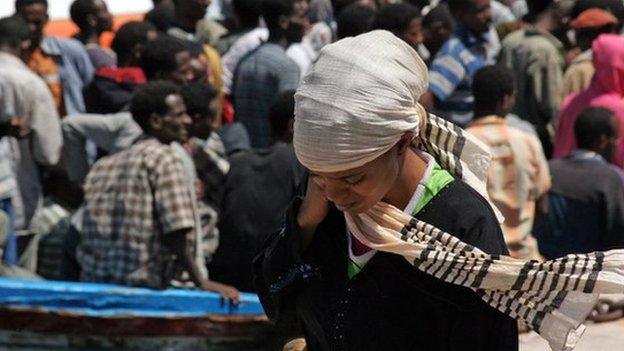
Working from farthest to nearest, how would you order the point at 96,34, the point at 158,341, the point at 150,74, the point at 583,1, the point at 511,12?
the point at 511,12, the point at 96,34, the point at 583,1, the point at 150,74, the point at 158,341

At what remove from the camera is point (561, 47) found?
933 centimetres

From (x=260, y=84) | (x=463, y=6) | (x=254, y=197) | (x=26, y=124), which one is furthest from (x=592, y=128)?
(x=26, y=124)

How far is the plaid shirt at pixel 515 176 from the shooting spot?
677 centimetres

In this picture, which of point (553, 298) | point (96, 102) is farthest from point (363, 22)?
point (553, 298)

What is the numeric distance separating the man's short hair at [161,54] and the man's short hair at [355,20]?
1.89m

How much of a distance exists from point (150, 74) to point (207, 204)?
3.24 ft

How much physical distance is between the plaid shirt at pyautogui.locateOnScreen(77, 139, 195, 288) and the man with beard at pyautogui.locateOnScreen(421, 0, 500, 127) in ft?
6.67

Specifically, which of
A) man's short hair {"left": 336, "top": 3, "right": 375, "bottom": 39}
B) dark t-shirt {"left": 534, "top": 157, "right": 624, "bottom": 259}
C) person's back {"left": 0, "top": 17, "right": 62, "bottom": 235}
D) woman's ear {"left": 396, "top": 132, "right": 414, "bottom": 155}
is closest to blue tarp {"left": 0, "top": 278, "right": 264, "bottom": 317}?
person's back {"left": 0, "top": 17, "right": 62, "bottom": 235}

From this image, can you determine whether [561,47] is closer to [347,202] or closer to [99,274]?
[99,274]

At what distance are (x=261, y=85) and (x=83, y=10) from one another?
2.13 m

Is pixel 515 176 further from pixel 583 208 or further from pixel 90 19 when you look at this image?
pixel 90 19

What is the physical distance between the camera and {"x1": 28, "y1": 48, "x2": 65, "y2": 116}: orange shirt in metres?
8.50

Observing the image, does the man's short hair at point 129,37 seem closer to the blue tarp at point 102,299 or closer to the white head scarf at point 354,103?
the blue tarp at point 102,299

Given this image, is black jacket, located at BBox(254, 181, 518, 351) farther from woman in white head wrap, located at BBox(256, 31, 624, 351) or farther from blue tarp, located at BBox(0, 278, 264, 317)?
blue tarp, located at BBox(0, 278, 264, 317)
